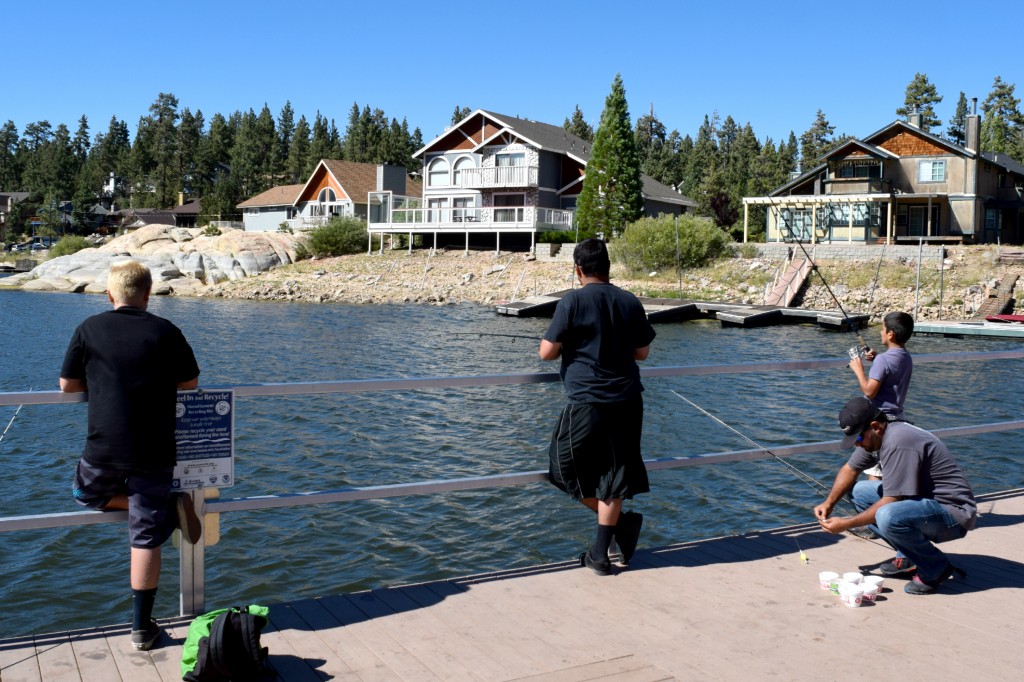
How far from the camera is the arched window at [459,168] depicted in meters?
66.6

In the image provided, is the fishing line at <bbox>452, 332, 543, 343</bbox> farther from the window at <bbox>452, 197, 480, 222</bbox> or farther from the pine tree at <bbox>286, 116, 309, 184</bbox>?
the pine tree at <bbox>286, 116, 309, 184</bbox>

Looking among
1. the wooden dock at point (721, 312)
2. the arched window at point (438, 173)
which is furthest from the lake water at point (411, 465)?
the arched window at point (438, 173)

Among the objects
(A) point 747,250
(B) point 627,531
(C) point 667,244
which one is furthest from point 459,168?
(B) point 627,531

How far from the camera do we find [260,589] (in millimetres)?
8836

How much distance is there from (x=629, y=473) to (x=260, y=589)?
502 cm

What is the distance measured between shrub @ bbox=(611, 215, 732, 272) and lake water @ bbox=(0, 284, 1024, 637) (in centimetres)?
1814

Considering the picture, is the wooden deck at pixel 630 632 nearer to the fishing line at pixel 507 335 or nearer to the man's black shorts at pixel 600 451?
the man's black shorts at pixel 600 451

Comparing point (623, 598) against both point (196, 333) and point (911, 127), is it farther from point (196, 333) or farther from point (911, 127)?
point (911, 127)

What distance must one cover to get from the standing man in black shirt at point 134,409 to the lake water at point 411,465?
445 centimetres

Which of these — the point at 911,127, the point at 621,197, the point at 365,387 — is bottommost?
the point at 365,387

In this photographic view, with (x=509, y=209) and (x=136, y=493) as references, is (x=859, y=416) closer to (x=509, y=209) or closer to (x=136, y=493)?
(x=136, y=493)

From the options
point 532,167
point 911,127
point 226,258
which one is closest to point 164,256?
point 226,258

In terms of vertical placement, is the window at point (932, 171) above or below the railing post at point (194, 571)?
above

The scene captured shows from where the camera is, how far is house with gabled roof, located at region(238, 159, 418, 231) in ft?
253
